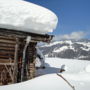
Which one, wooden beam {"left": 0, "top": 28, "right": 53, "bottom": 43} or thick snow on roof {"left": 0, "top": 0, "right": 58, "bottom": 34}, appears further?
wooden beam {"left": 0, "top": 28, "right": 53, "bottom": 43}

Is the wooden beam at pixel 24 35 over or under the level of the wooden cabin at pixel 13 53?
over

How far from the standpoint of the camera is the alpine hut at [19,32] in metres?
10.7

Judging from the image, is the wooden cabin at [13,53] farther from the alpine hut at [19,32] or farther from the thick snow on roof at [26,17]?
the thick snow on roof at [26,17]

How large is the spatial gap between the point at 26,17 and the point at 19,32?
2.69 feet

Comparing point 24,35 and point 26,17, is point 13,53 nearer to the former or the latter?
point 24,35

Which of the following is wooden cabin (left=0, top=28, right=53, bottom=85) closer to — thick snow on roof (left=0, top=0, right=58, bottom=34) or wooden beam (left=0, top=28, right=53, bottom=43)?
wooden beam (left=0, top=28, right=53, bottom=43)

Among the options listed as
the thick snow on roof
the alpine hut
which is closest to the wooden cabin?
the alpine hut

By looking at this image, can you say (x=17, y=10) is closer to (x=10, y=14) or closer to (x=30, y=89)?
(x=10, y=14)

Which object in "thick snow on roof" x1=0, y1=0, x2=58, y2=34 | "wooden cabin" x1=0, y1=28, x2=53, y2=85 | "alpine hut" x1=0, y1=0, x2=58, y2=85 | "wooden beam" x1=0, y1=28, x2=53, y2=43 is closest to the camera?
"thick snow on roof" x1=0, y1=0, x2=58, y2=34

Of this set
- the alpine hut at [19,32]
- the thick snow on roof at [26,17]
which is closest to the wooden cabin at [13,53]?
the alpine hut at [19,32]

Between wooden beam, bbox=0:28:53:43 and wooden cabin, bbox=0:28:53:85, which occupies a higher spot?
wooden beam, bbox=0:28:53:43

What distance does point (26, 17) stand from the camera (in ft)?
35.8

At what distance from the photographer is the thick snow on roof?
10.5 m

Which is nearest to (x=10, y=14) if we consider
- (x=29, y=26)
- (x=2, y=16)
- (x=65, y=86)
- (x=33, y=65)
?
(x=2, y=16)
